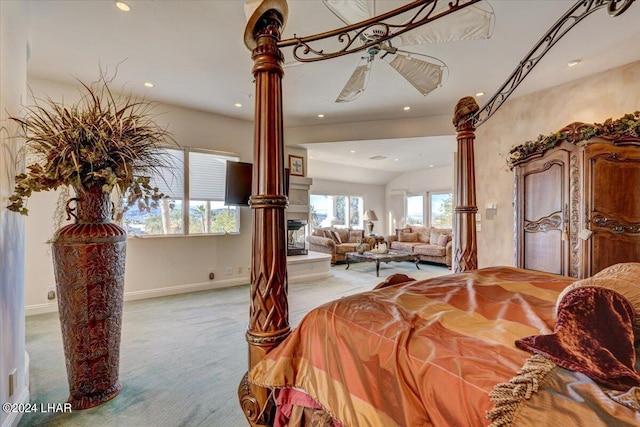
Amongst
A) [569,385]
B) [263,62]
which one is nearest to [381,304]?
[569,385]

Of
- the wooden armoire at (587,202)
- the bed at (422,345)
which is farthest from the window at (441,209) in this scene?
the bed at (422,345)

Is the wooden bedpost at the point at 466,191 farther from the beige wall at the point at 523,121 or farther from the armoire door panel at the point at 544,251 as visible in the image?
the beige wall at the point at 523,121

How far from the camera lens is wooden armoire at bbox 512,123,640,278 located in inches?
103

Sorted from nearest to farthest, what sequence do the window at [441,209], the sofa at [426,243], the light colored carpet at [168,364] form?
the light colored carpet at [168,364], the sofa at [426,243], the window at [441,209]

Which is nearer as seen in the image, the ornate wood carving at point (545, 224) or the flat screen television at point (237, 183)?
the ornate wood carving at point (545, 224)

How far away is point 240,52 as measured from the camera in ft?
9.58

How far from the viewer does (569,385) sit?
661 millimetres

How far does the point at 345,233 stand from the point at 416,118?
4052 millimetres

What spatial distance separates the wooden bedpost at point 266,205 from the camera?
1125 millimetres

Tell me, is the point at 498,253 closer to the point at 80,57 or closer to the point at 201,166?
the point at 201,166

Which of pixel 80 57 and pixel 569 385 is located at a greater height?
pixel 80 57

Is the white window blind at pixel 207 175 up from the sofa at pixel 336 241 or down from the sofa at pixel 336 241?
up

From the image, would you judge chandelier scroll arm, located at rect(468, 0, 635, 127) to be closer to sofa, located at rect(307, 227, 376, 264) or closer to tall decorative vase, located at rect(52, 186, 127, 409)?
tall decorative vase, located at rect(52, 186, 127, 409)

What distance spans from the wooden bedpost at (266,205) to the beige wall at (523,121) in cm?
400
